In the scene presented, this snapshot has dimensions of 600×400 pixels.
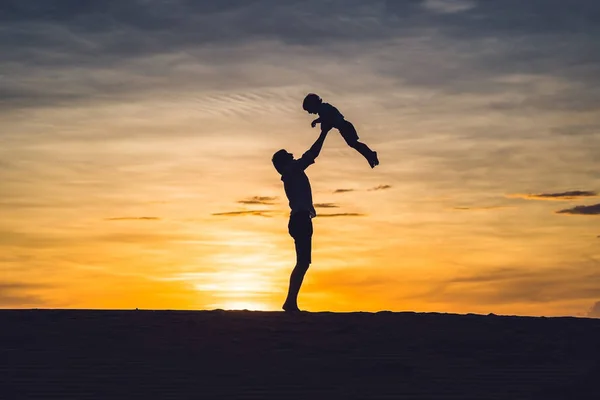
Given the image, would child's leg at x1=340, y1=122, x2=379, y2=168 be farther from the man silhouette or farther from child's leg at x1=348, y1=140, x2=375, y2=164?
the man silhouette

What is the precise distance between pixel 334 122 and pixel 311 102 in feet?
1.46

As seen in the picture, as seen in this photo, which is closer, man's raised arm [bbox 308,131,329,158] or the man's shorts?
man's raised arm [bbox 308,131,329,158]

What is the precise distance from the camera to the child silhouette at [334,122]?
13109mm

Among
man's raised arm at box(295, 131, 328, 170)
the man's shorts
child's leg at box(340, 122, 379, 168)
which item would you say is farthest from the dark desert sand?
child's leg at box(340, 122, 379, 168)

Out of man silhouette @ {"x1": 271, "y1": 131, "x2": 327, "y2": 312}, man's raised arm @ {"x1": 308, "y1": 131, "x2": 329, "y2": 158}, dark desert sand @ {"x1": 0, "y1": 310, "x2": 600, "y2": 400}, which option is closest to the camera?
dark desert sand @ {"x1": 0, "y1": 310, "x2": 600, "y2": 400}

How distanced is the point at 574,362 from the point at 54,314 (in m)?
6.19

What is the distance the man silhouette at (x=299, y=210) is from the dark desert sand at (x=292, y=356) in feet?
2.95

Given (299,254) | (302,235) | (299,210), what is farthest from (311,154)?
(299,254)

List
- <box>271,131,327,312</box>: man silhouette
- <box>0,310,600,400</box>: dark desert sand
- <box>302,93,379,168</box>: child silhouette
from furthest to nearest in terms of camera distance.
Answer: <box>302,93,379,168</box>: child silhouette → <box>271,131,327,312</box>: man silhouette → <box>0,310,600,400</box>: dark desert sand

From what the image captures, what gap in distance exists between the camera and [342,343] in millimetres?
10039

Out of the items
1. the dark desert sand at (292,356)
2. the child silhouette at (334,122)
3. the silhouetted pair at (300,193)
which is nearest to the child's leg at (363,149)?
the child silhouette at (334,122)

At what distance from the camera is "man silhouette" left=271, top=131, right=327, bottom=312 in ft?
42.1

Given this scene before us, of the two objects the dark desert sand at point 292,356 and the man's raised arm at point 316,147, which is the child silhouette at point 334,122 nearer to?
the man's raised arm at point 316,147

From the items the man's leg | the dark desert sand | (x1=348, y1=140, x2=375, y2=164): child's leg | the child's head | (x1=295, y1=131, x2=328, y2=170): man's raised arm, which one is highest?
the child's head
